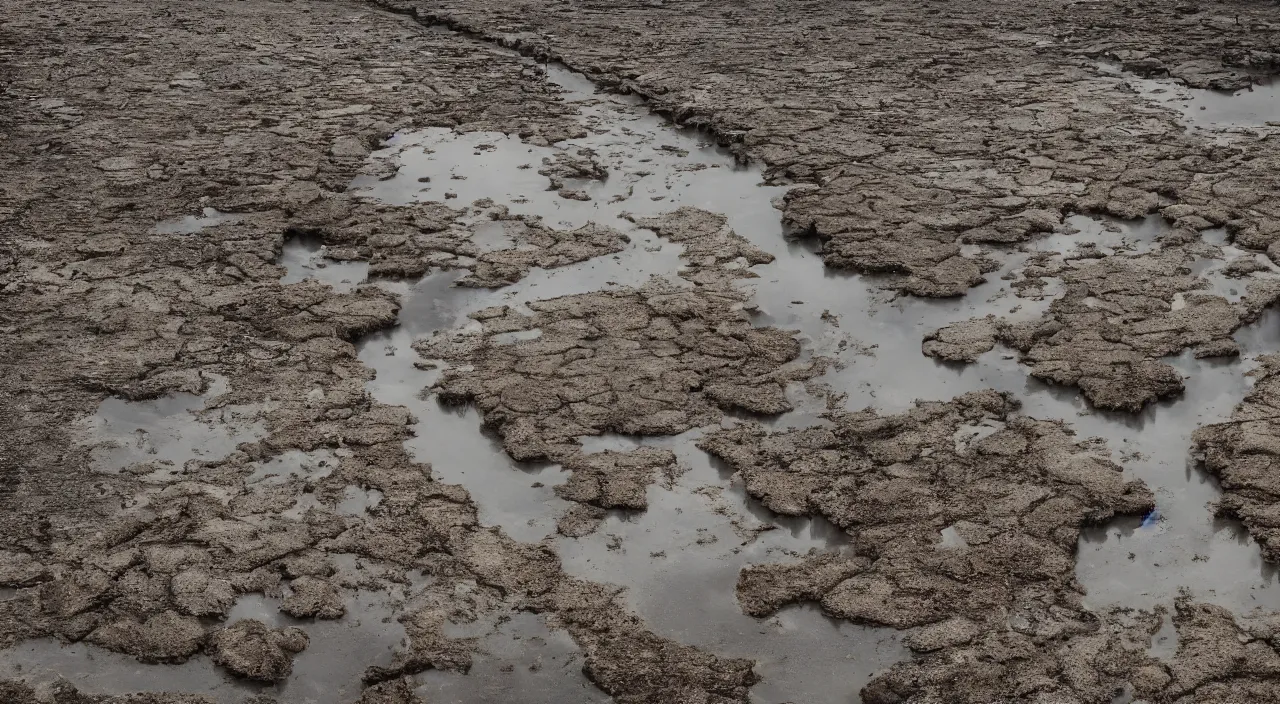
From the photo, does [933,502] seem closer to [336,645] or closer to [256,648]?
[336,645]

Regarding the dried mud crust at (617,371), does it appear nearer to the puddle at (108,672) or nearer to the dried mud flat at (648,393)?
the dried mud flat at (648,393)

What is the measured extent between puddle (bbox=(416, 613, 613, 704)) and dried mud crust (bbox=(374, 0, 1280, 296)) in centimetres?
213

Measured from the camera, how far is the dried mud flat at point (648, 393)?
2.69 meters

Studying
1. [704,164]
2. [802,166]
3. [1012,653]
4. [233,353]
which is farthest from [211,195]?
[1012,653]

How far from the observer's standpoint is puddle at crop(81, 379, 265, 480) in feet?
11.0

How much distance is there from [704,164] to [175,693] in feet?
12.0

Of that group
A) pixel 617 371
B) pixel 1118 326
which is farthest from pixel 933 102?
pixel 617 371

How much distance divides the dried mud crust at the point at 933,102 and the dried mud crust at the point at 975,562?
1023 millimetres

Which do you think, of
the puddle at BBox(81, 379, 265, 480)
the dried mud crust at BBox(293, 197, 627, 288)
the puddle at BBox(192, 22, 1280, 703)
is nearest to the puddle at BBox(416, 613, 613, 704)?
the puddle at BBox(192, 22, 1280, 703)

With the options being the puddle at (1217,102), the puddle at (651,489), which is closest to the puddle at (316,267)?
the puddle at (651,489)

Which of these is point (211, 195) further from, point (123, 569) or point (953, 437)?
point (953, 437)

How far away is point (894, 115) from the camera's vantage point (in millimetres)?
6188

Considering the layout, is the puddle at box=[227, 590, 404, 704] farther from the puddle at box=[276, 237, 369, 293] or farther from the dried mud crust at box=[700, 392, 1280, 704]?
the puddle at box=[276, 237, 369, 293]

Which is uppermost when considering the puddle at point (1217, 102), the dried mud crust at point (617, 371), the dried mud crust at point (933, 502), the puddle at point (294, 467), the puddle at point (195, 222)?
the puddle at point (1217, 102)
